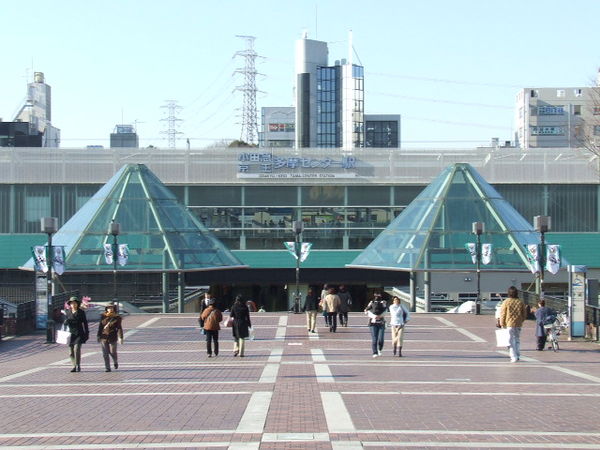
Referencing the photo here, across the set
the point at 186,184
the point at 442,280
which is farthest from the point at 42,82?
the point at 442,280

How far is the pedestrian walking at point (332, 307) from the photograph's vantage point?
27875 mm

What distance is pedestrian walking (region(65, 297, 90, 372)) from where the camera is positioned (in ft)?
61.7

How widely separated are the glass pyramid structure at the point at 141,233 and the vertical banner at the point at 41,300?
9.67 m

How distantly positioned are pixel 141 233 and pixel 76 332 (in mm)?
21488

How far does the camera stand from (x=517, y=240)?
39438 mm

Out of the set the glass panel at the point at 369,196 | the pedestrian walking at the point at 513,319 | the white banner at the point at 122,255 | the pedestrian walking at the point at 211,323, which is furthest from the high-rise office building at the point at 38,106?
the pedestrian walking at the point at 513,319

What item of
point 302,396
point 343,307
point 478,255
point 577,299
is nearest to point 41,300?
point 343,307

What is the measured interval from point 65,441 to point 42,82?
133988mm

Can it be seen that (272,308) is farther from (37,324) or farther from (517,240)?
(37,324)

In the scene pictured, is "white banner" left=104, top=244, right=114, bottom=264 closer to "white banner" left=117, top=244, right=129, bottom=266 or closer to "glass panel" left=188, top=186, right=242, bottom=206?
"white banner" left=117, top=244, right=129, bottom=266

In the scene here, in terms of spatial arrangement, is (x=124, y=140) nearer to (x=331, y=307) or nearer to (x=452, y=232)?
(x=452, y=232)

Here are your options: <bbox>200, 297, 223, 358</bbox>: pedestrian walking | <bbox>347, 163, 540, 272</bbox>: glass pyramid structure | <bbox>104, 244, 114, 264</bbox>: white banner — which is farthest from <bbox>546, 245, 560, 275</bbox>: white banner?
<bbox>104, 244, 114, 264</bbox>: white banner

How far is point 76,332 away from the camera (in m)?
18.9

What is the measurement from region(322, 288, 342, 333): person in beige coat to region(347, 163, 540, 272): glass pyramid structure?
9931 mm
